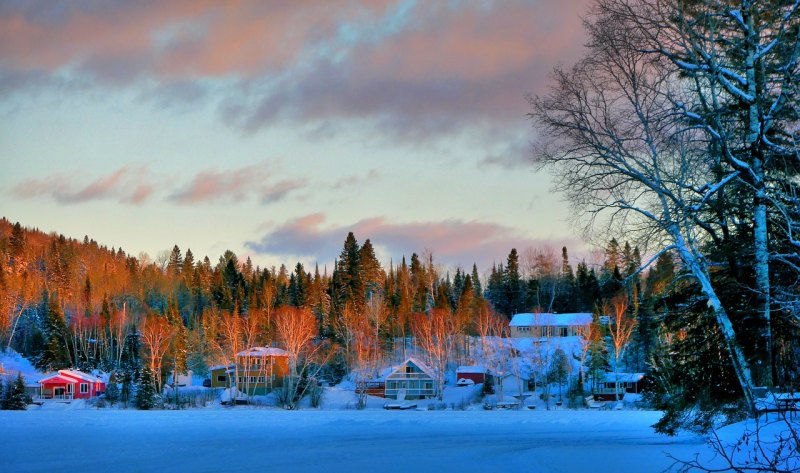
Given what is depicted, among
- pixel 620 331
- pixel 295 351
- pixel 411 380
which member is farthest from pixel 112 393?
pixel 620 331

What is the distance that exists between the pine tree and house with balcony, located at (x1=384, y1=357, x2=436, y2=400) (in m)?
19.7

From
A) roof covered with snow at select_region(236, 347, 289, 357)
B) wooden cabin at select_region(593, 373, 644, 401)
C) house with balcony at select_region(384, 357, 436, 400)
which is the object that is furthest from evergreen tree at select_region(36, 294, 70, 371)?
wooden cabin at select_region(593, 373, 644, 401)

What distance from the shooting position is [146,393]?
169 feet

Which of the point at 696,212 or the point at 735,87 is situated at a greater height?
the point at 735,87

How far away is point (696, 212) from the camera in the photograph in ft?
47.0

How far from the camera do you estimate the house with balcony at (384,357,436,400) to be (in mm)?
62781

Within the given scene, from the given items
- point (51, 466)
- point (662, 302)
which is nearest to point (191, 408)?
point (51, 466)

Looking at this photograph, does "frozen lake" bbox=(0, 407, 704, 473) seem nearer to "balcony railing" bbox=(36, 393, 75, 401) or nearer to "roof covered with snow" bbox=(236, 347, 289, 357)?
"roof covered with snow" bbox=(236, 347, 289, 357)

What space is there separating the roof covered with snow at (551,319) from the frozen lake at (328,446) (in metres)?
41.5

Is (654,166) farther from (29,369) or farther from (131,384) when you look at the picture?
(29,369)

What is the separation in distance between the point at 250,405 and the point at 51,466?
3706 centimetres

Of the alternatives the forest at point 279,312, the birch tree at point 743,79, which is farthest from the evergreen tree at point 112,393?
the birch tree at point 743,79

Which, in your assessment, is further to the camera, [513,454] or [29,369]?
[29,369]

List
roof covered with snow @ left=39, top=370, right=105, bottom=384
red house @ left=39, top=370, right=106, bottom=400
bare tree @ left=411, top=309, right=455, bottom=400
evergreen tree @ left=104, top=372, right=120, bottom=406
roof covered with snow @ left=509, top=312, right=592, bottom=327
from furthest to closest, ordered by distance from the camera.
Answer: roof covered with snow @ left=509, top=312, right=592, bottom=327 → roof covered with snow @ left=39, top=370, right=105, bottom=384 → red house @ left=39, top=370, right=106, bottom=400 → bare tree @ left=411, top=309, right=455, bottom=400 → evergreen tree @ left=104, top=372, right=120, bottom=406
